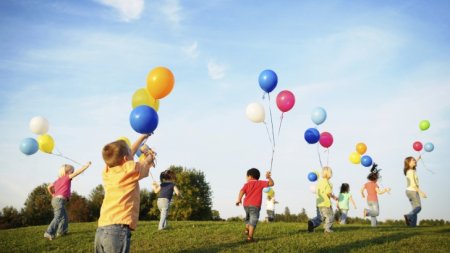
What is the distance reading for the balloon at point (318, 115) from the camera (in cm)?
1445

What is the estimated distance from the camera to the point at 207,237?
30.8 feet

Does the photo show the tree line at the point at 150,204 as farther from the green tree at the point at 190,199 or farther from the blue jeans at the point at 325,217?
the blue jeans at the point at 325,217

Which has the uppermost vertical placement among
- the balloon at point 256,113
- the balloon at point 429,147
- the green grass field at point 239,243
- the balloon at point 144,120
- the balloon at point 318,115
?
the balloon at point 318,115

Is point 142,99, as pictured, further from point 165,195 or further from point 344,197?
point 344,197

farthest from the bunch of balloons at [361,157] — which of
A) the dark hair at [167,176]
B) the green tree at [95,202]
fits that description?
the green tree at [95,202]

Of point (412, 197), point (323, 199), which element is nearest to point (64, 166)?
point (323, 199)

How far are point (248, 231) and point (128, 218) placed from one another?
15.8 ft

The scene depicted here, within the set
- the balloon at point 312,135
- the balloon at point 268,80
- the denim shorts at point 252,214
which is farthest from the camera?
the balloon at point 312,135

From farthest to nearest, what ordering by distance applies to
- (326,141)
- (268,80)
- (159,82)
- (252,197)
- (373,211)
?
1. (326,141)
2. (373,211)
3. (268,80)
4. (252,197)
5. (159,82)

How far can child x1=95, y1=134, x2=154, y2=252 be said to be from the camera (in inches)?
178

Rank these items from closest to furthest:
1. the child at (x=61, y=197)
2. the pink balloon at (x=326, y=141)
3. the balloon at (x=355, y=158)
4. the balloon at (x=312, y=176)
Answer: the child at (x=61, y=197) → the pink balloon at (x=326, y=141) → the balloon at (x=355, y=158) → the balloon at (x=312, y=176)

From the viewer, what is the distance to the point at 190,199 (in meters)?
39.7

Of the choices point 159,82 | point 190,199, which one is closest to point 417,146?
point 159,82

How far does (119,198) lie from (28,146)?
9.37m
